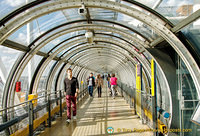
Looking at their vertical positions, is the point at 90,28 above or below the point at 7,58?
above

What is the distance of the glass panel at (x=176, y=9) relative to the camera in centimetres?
329

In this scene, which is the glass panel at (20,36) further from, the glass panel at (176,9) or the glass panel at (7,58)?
the glass panel at (176,9)

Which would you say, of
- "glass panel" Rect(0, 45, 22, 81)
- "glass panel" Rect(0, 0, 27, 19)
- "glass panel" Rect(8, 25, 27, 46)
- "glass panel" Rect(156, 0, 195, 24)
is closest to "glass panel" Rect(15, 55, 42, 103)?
"glass panel" Rect(0, 45, 22, 81)

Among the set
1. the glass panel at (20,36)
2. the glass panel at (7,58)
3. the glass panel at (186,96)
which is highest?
the glass panel at (20,36)

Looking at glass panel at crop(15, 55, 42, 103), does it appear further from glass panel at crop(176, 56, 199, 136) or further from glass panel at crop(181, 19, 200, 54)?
glass panel at crop(181, 19, 200, 54)

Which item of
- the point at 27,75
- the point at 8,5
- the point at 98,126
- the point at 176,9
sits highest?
the point at 8,5

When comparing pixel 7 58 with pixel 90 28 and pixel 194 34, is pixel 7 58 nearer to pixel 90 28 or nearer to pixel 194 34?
pixel 90 28

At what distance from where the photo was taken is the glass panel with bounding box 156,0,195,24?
3292 mm

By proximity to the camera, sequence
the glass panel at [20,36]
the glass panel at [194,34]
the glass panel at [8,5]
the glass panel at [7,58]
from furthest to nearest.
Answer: the glass panel at [7,58], the glass panel at [20,36], the glass panel at [8,5], the glass panel at [194,34]

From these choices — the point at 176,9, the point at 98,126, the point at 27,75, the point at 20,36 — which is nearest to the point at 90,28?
the point at 20,36

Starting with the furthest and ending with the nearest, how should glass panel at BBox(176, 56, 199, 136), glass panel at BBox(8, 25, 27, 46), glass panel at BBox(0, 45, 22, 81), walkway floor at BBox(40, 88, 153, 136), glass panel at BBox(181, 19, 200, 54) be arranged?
glass panel at BBox(0, 45, 22, 81) → walkway floor at BBox(40, 88, 153, 136) → glass panel at BBox(8, 25, 27, 46) → glass panel at BBox(176, 56, 199, 136) → glass panel at BBox(181, 19, 200, 54)

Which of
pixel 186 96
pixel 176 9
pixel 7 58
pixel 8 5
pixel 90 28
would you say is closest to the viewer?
pixel 176 9

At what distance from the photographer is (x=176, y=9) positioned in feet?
11.9

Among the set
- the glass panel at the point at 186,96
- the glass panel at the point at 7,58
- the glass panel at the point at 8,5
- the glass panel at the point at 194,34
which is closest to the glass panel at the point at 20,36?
the glass panel at the point at 7,58
